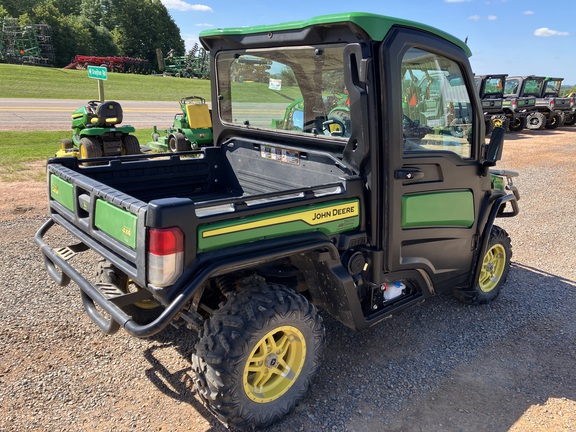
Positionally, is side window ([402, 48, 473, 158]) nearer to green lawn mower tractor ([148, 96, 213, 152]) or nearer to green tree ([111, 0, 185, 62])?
green lawn mower tractor ([148, 96, 213, 152])

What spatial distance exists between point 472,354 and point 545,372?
19.4 inches

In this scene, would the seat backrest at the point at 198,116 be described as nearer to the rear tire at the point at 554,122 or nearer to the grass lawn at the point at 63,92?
the grass lawn at the point at 63,92

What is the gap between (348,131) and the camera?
311 cm

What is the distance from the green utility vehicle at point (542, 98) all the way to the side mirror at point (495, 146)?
62.9 ft

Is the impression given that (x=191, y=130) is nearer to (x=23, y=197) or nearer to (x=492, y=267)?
(x=23, y=197)

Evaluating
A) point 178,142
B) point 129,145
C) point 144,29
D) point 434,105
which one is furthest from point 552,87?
point 144,29

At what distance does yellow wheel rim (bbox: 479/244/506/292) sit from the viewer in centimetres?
427

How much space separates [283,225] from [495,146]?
1829mm

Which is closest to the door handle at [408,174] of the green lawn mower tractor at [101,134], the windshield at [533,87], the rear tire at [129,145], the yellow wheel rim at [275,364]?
the yellow wheel rim at [275,364]

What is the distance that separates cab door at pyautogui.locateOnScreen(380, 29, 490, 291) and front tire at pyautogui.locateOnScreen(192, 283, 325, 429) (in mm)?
797

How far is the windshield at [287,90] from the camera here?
10.3ft

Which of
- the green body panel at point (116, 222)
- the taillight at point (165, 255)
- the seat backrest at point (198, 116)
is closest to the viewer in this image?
the taillight at point (165, 255)

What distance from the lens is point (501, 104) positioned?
751 inches

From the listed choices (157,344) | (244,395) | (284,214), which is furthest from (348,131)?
(157,344)
